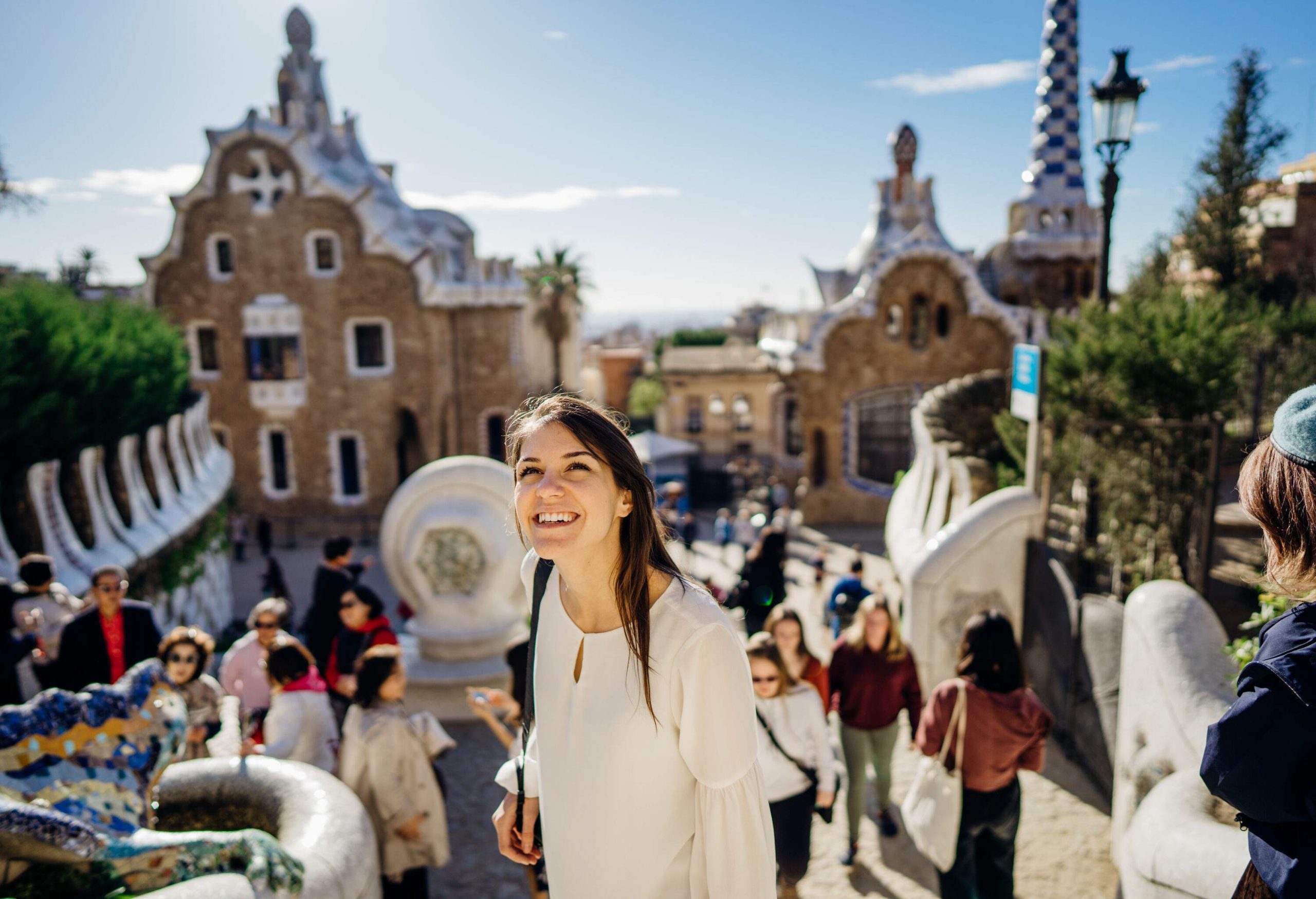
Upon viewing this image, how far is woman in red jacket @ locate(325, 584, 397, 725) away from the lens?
521cm

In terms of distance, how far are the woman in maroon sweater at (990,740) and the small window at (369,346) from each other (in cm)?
1980

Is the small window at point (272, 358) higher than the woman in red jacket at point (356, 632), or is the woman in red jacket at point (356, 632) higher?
the small window at point (272, 358)

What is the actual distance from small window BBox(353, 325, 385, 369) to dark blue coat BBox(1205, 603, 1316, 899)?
71.8 feet

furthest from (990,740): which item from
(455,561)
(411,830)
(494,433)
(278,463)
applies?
(278,463)

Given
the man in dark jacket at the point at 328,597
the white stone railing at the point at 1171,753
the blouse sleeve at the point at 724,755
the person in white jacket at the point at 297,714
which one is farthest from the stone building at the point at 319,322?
the blouse sleeve at the point at 724,755

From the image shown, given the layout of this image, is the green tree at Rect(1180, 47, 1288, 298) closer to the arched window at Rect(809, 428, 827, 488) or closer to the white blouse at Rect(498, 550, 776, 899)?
the arched window at Rect(809, 428, 827, 488)

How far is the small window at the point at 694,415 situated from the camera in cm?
3484

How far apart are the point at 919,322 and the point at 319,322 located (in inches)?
554

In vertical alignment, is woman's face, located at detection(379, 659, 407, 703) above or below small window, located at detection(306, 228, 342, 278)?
below

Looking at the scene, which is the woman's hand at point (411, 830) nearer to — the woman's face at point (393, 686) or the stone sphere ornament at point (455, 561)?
the woman's face at point (393, 686)

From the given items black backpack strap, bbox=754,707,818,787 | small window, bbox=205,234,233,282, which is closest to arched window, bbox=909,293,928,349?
small window, bbox=205,234,233,282

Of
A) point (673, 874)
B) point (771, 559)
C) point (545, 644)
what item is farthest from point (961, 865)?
point (771, 559)

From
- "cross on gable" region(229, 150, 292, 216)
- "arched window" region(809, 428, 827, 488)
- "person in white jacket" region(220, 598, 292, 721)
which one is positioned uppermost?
"cross on gable" region(229, 150, 292, 216)

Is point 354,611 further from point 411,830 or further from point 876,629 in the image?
point 876,629
